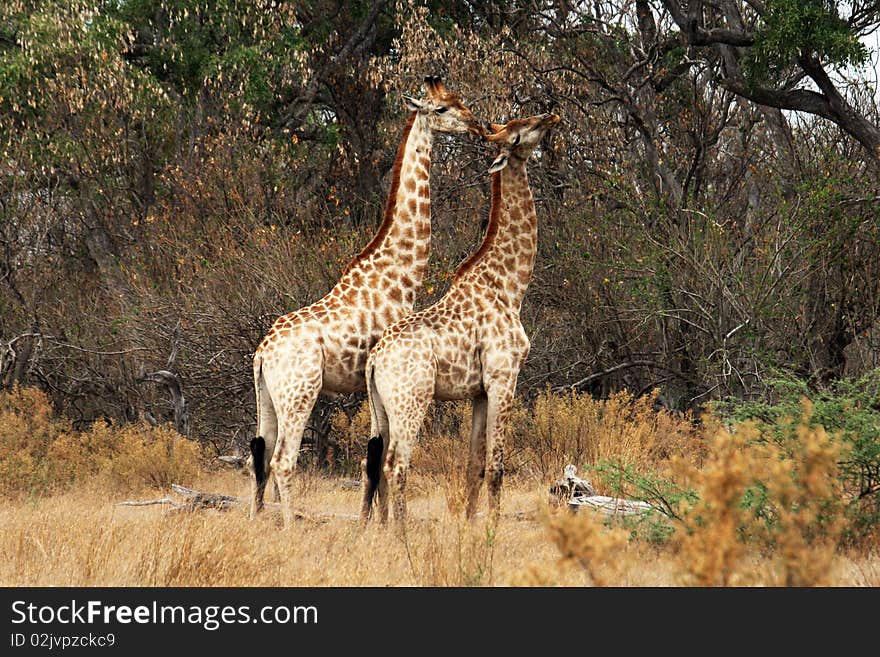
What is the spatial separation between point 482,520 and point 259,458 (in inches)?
64.1

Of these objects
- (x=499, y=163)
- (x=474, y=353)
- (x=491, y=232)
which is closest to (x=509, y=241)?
(x=491, y=232)

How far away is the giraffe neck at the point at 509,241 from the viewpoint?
735 centimetres

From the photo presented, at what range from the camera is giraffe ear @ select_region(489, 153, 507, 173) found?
7.17 metres

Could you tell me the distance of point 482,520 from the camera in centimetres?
710

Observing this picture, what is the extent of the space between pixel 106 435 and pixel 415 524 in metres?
4.93

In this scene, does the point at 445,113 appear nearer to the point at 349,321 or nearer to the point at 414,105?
the point at 414,105

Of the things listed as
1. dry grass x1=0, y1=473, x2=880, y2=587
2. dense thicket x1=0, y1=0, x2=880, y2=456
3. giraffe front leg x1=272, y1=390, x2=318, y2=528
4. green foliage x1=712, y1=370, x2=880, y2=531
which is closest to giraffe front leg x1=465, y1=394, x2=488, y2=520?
dry grass x1=0, y1=473, x2=880, y2=587

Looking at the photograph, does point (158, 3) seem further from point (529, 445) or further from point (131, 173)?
point (529, 445)

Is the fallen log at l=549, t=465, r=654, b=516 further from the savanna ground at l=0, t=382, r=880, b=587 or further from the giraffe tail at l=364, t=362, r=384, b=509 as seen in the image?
the giraffe tail at l=364, t=362, r=384, b=509

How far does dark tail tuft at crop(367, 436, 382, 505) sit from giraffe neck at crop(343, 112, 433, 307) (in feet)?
3.70

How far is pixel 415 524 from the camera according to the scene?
708cm

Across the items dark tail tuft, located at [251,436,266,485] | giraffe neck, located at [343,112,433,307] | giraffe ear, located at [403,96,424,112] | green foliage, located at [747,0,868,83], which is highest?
green foliage, located at [747,0,868,83]

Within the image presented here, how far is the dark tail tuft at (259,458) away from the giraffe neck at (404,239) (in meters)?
1.35

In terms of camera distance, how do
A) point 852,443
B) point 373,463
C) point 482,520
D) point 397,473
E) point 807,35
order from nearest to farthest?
point 852,443, point 397,473, point 373,463, point 482,520, point 807,35
